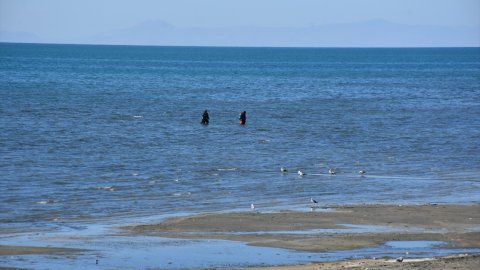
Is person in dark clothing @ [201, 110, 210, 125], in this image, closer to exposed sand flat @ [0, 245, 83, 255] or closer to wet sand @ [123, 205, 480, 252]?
wet sand @ [123, 205, 480, 252]

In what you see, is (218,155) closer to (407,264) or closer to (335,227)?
(335,227)

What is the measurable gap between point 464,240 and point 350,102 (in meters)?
62.3

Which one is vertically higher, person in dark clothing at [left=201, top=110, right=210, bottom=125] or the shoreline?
the shoreline

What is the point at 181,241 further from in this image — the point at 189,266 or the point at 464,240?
the point at 464,240

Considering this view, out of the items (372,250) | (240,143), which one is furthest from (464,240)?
(240,143)

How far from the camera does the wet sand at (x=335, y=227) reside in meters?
22.1

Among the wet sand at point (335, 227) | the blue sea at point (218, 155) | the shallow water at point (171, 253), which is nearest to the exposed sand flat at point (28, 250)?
the shallow water at point (171, 253)

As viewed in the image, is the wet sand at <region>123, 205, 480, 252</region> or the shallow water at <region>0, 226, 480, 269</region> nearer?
the shallow water at <region>0, 226, 480, 269</region>

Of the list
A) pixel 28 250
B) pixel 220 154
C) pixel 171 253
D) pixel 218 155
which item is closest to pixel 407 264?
pixel 171 253

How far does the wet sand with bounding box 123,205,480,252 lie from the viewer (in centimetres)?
2209

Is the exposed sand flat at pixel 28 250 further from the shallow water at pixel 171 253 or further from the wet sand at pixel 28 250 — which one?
the shallow water at pixel 171 253

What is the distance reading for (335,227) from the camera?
24156mm

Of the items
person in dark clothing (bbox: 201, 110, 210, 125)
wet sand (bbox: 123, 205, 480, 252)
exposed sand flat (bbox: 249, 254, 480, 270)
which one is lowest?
person in dark clothing (bbox: 201, 110, 210, 125)

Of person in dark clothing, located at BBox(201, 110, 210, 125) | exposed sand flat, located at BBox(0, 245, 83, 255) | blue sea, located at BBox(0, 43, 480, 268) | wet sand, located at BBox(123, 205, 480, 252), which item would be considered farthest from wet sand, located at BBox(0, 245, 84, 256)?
person in dark clothing, located at BBox(201, 110, 210, 125)
